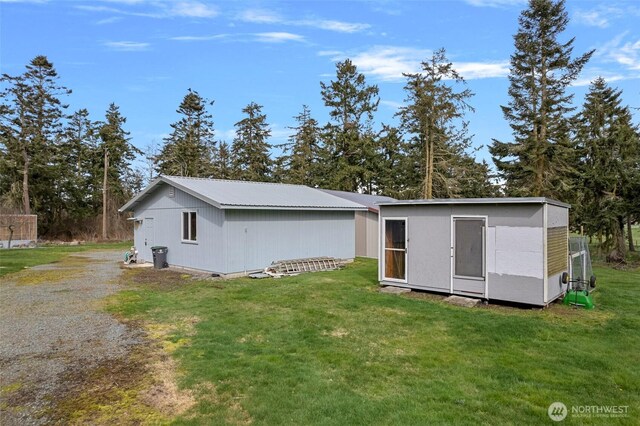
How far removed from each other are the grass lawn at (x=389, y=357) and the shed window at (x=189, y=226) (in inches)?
172

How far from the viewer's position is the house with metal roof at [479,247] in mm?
7320

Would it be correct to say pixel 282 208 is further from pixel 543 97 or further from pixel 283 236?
pixel 543 97

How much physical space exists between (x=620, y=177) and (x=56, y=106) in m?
40.1

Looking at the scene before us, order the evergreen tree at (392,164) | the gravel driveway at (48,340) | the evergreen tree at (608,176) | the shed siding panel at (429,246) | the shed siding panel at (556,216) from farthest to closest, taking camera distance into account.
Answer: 1. the evergreen tree at (392,164)
2. the evergreen tree at (608,176)
3. the shed siding panel at (429,246)
4. the shed siding panel at (556,216)
5. the gravel driveway at (48,340)

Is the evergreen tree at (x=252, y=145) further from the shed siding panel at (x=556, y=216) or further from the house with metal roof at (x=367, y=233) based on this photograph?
the shed siding panel at (x=556, y=216)

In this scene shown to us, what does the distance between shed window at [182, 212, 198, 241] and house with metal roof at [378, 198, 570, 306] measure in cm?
686

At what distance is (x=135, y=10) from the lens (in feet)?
35.4

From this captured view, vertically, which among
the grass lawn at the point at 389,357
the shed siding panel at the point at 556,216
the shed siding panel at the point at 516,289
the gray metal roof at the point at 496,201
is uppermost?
the gray metal roof at the point at 496,201

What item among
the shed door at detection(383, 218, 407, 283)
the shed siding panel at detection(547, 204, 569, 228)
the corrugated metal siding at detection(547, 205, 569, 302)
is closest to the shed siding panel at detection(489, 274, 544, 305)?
the corrugated metal siding at detection(547, 205, 569, 302)

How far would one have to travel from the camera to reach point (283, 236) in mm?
13430

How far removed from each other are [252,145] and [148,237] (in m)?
23.2

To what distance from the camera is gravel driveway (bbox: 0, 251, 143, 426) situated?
3.88 m

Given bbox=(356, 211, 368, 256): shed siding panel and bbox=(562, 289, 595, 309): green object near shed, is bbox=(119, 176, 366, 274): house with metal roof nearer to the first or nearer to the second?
bbox=(356, 211, 368, 256): shed siding panel

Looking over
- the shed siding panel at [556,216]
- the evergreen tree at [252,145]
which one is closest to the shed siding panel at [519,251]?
the shed siding panel at [556,216]
